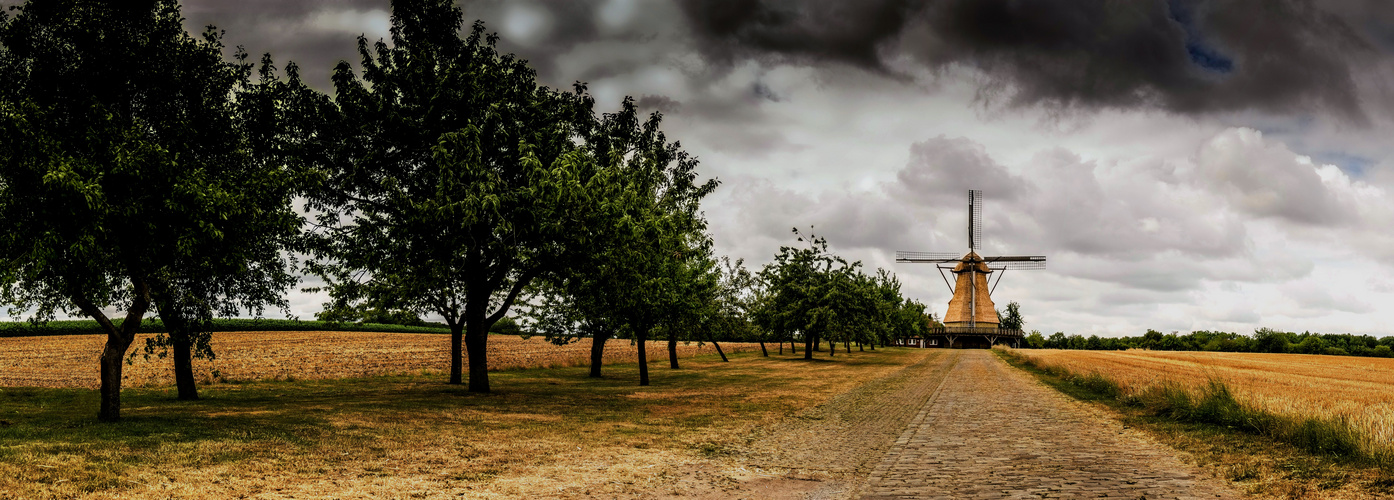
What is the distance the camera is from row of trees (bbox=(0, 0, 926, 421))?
14.5m

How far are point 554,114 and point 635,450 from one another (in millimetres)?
12895

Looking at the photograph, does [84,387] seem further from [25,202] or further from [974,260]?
[974,260]

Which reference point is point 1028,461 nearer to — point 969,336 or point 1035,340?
point 969,336

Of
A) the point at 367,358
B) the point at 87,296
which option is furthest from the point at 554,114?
the point at 367,358

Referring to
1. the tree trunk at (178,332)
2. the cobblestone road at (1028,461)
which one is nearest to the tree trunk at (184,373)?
the tree trunk at (178,332)

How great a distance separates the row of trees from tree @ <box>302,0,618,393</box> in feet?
0.23

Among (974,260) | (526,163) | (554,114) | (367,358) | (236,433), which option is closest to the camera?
(236,433)

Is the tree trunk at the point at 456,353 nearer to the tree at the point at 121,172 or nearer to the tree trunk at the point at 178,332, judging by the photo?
the tree trunk at the point at 178,332

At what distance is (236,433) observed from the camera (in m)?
14.3

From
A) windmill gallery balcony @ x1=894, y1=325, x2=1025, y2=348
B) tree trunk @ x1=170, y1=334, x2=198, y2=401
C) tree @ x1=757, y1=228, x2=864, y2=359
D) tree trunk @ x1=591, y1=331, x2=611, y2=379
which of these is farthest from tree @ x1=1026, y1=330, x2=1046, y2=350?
tree trunk @ x1=170, y1=334, x2=198, y2=401

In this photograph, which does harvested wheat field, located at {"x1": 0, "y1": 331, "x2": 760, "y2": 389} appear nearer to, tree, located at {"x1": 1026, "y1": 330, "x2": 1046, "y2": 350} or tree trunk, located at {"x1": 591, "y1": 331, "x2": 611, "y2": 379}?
tree trunk, located at {"x1": 591, "y1": 331, "x2": 611, "y2": 379}

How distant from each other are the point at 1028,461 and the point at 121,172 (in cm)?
1733

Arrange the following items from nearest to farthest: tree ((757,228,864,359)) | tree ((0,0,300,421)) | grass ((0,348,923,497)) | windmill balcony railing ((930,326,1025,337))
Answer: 1. grass ((0,348,923,497))
2. tree ((0,0,300,421))
3. tree ((757,228,864,359))
4. windmill balcony railing ((930,326,1025,337))

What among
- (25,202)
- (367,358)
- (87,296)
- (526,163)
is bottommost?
(367,358)
